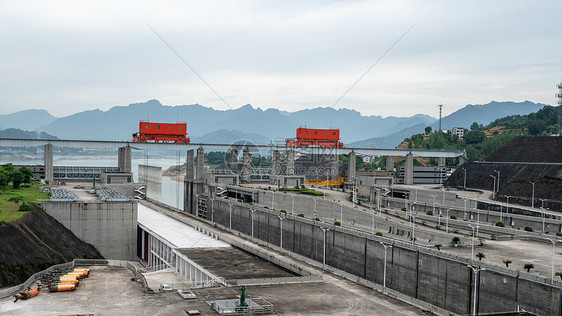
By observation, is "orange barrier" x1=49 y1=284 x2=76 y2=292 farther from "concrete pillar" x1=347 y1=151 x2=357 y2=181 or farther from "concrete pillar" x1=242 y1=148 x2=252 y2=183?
"concrete pillar" x1=347 y1=151 x2=357 y2=181

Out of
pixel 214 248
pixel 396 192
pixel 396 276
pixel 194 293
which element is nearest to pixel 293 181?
pixel 396 192

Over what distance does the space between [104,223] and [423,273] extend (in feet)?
155

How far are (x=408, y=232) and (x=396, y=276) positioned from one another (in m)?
15.8

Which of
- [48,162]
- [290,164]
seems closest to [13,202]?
[48,162]

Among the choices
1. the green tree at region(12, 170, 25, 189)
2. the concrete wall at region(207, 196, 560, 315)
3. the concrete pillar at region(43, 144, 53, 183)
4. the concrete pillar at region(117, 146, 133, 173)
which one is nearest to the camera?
the concrete wall at region(207, 196, 560, 315)

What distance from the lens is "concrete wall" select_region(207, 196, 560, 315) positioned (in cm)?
3884

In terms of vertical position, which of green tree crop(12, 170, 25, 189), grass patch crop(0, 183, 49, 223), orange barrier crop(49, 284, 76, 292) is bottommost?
orange barrier crop(49, 284, 76, 292)

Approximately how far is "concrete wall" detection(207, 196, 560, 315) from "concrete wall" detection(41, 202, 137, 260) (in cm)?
2361

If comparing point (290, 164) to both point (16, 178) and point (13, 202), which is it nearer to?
point (16, 178)

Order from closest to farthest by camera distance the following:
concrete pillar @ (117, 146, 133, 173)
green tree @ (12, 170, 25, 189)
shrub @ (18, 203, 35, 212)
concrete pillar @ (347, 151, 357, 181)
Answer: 1. shrub @ (18, 203, 35, 212)
2. green tree @ (12, 170, 25, 189)
3. concrete pillar @ (117, 146, 133, 173)
4. concrete pillar @ (347, 151, 357, 181)

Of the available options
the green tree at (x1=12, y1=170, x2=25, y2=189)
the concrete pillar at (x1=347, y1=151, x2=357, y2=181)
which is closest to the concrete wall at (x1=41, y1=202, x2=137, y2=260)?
the green tree at (x1=12, y1=170, x2=25, y2=189)

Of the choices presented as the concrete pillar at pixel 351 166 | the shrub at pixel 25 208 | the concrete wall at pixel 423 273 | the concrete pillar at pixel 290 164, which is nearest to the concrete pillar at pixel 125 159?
the concrete pillar at pixel 290 164

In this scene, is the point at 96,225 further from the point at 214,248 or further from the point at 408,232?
the point at 408,232

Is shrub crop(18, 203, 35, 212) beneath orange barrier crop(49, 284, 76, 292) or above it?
above
